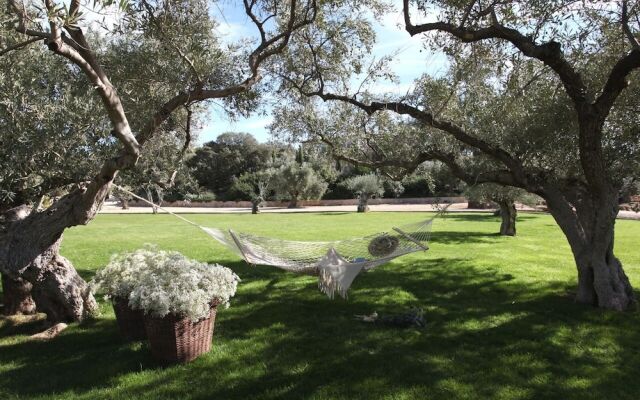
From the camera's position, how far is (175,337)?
375cm

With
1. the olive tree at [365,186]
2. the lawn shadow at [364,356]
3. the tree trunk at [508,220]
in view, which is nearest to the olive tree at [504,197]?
the tree trunk at [508,220]

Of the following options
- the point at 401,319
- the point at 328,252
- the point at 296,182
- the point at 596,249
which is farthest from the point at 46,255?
the point at 296,182

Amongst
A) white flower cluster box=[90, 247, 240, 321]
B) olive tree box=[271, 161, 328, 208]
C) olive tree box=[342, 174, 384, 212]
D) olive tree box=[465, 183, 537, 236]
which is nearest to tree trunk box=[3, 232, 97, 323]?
white flower cluster box=[90, 247, 240, 321]

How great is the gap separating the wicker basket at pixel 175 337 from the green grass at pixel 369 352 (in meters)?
0.10

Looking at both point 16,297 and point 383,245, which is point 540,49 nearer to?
point 383,245

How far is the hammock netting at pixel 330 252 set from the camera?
4676mm

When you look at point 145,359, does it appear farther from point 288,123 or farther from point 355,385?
point 288,123

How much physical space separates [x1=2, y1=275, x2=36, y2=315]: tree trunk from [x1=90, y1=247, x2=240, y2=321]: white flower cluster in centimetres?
172

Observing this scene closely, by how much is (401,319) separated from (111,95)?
135 inches

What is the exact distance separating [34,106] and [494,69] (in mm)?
5182

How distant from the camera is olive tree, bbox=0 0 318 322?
4.00 meters

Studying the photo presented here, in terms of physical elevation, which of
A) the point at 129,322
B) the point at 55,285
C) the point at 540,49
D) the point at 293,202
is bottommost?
the point at 129,322

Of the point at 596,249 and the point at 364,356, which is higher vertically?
the point at 596,249

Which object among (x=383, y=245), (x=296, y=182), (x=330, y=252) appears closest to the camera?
(x=330, y=252)
